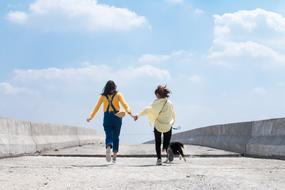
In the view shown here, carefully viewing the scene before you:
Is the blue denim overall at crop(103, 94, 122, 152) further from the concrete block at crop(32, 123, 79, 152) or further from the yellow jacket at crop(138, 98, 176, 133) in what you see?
the concrete block at crop(32, 123, 79, 152)

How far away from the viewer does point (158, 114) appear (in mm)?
Answer: 12188

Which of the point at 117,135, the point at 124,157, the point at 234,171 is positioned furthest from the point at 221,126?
the point at 234,171

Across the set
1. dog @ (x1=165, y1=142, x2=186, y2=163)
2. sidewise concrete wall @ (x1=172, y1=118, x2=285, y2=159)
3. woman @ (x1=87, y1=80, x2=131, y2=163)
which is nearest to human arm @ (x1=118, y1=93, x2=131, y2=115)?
woman @ (x1=87, y1=80, x2=131, y2=163)

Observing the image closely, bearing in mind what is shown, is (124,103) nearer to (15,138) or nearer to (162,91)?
(162,91)

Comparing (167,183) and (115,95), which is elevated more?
(115,95)

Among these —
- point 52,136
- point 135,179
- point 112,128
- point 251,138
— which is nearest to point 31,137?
point 52,136

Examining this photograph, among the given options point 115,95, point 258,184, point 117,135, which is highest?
point 115,95

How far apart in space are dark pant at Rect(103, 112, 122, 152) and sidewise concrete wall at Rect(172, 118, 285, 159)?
3.58 metres

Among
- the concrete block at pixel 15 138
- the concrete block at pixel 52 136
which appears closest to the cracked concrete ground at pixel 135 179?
the concrete block at pixel 15 138

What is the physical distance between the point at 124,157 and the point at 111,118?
7.62ft

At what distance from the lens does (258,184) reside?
7379 mm

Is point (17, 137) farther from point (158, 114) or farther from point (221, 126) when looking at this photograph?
point (221, 126)

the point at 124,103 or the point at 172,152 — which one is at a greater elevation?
the point at 124,103

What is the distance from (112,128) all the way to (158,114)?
46.5 inches
